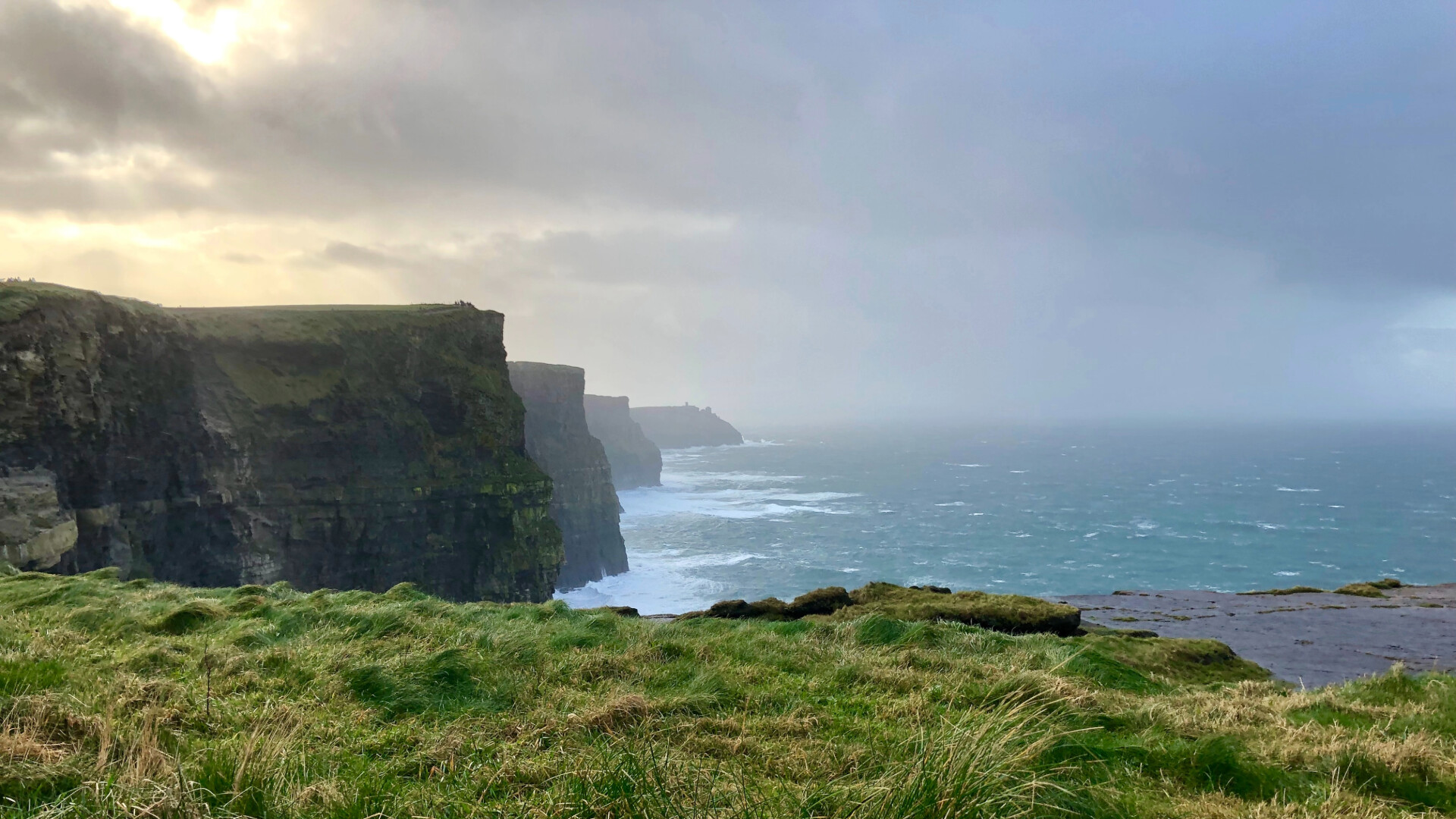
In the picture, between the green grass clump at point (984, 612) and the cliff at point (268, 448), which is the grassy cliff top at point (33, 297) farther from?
the green grass clump at point (984, 612)

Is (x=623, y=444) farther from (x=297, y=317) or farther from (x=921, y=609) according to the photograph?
(x=921, y=609)

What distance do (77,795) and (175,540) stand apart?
40.0m

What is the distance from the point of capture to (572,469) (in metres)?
74.8

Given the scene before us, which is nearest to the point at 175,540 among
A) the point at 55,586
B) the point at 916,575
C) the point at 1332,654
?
the point at 55,586

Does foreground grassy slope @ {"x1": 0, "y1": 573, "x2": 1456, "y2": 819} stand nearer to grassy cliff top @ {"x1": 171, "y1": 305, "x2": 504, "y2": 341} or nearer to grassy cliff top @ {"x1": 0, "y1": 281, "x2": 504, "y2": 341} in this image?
grassy cliff top @ {"x1": 0, "y1": 281, "x2": 504, "y2": 341}

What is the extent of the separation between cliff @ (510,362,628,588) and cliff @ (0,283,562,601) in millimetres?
21831

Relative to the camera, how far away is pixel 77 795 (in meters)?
3.30

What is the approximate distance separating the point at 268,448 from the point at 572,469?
3781cm

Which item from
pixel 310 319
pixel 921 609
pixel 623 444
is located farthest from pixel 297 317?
pixel 623 444

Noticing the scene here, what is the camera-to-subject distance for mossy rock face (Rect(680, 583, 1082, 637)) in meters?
14.6

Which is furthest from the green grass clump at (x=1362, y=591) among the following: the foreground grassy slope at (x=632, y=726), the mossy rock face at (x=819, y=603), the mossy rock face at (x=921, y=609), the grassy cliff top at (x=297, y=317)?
the grassy cliff top at (x=297, y=317)

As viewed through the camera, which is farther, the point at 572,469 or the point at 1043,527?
the point at 1043,527

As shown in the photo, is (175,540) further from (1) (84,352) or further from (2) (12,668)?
(2) (12,668)

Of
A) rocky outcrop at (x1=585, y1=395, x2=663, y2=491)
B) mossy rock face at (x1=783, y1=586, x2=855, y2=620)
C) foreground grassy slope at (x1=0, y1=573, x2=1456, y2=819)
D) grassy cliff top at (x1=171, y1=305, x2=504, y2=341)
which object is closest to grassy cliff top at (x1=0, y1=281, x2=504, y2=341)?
grassy cliff top at (x1=171, y1=305, x2=504, y2=341)
